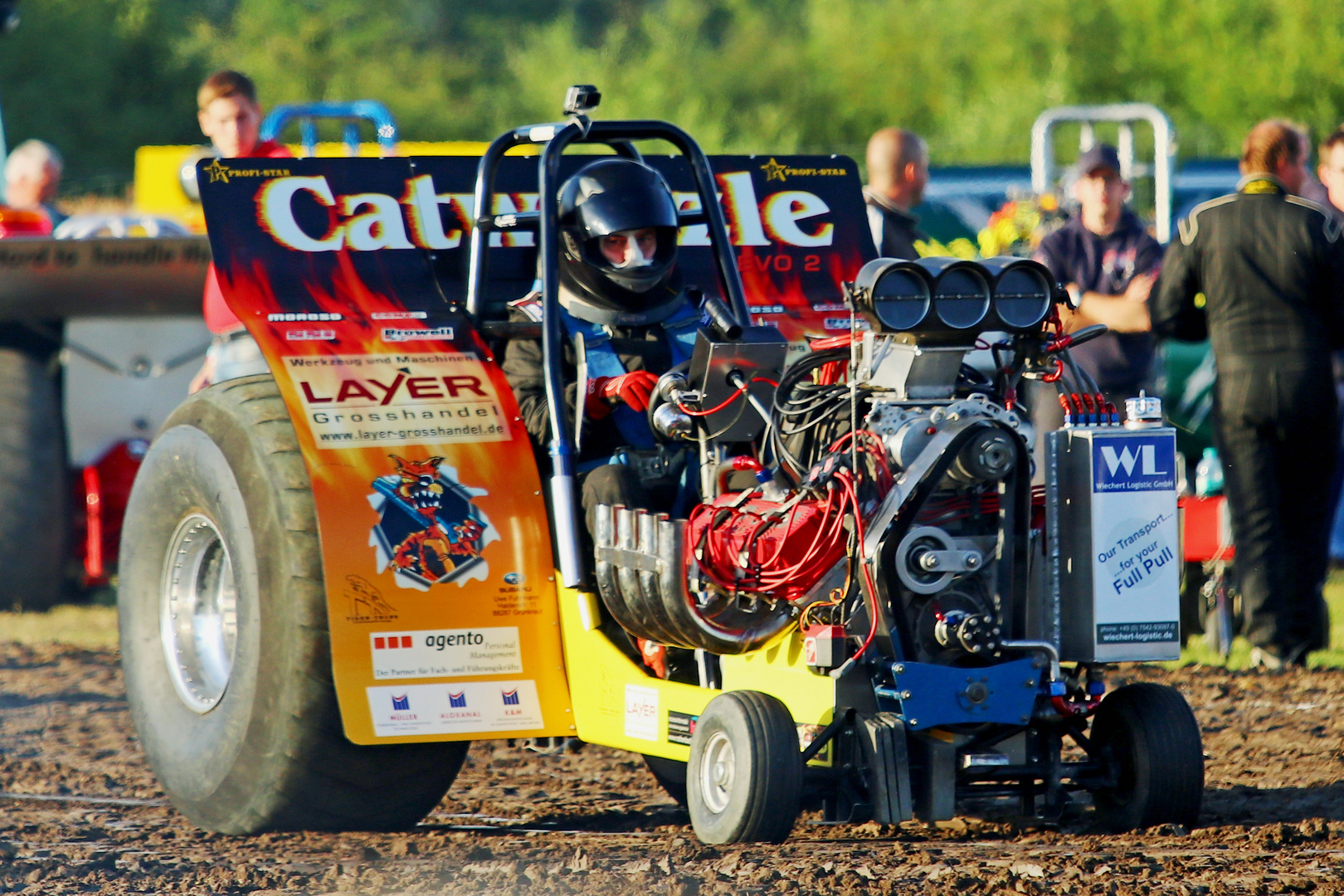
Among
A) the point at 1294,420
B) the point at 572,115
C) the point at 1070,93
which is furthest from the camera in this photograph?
the point at 1070,93

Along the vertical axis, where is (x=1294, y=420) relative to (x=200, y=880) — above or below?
above

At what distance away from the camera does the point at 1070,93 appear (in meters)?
38.5

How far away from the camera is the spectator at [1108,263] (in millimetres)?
8984

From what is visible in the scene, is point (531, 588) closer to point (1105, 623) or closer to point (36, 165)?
point (1105, 623)

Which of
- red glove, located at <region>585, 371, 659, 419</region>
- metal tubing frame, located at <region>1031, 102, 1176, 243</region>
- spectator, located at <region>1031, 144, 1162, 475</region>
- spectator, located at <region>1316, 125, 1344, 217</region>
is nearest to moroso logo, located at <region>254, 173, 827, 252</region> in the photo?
red glove, located at <region>585, 371, 659, 419</region>

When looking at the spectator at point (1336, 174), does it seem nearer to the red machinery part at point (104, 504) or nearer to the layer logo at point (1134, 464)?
the layer logo at point (1134, 464)

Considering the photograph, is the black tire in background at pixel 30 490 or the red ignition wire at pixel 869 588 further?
the black tire in background at pixel 30 490

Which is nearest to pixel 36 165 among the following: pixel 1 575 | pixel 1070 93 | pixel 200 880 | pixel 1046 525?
pixel 1 575

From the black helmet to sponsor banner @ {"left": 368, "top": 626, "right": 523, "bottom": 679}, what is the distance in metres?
0.98

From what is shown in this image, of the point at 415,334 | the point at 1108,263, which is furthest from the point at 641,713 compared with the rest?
the point at 1108,263

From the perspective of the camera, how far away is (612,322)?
5.47 meters

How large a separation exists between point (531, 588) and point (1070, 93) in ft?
115

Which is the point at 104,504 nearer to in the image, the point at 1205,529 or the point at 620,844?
the point at 1205,529

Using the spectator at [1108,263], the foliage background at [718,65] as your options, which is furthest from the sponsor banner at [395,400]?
the foliage background at [718,65]
